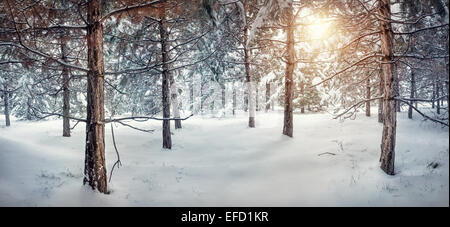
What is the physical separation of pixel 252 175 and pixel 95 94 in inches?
207

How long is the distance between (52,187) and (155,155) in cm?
526

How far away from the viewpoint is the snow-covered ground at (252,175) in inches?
208

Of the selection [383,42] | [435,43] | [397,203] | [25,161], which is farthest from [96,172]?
[435,43]

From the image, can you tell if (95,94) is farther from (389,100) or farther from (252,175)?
(389,100)

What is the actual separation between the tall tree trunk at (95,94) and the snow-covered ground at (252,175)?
0.86 m

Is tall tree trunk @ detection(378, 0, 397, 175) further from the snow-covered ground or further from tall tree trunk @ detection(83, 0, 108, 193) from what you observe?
tall tree trunk @ detection(83, 0, 108, 193)

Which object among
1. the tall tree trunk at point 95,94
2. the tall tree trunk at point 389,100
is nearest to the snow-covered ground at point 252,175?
the tall tree trunk at point 389,100

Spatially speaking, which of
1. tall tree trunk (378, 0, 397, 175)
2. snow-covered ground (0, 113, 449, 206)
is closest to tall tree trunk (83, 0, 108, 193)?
snow-covered ground (0, 113, 449, 206)

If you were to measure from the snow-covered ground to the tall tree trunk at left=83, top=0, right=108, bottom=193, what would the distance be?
2.83 feet

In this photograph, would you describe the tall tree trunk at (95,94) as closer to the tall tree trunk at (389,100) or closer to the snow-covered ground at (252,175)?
the snow-covered ground at (252,175)

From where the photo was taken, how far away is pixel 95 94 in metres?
5.66

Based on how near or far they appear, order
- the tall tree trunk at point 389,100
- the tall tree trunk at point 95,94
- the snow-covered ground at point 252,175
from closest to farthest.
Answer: the snow-covered ground at point 252,175 → the tall tree trunk at point 95,94 → the tall tree trunk at point 389,100

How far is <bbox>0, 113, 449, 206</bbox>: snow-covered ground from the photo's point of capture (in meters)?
5.28

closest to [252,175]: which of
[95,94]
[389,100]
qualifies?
[389,100]
